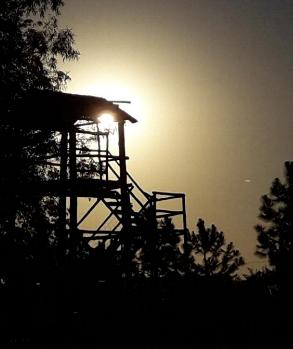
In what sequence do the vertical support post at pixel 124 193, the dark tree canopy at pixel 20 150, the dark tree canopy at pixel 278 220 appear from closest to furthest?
the dark tree canopy at pixel 20 150 < the vertical support post at pixel 124 193 < the dark tree canopy at pixel 278 220

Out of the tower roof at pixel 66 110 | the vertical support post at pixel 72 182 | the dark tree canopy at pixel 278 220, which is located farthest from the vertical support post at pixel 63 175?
the dark tree canopy at pixel 278 220

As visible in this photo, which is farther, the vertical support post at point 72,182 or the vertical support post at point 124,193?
the vertical support post at point 124,193

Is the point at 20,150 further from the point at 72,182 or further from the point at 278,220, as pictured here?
the point at 278,220

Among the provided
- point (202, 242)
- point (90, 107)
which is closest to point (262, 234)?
point (202, 242)

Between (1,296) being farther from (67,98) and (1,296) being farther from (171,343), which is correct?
(67,98)

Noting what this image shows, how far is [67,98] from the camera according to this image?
55.5ft

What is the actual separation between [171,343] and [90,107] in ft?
27.3

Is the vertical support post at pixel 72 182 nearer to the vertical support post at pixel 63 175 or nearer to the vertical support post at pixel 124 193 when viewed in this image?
the vertical support post at pixel 63 175

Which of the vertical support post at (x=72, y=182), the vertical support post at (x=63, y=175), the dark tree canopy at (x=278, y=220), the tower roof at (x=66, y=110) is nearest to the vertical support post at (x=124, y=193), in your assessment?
the tower roof at (x=66, y=110)

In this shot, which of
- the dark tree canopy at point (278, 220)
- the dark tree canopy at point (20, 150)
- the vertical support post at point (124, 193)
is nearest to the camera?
the dark tree canopy at point (20, 150)

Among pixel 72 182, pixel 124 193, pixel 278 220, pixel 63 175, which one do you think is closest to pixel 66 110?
pixel 63 175

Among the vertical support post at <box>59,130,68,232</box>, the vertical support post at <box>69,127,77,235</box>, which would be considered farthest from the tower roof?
the vertical support post at <box>59,130,68,232</box>

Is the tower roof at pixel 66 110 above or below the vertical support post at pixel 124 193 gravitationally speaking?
above

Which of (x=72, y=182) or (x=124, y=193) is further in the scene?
(x=124, y=193)
